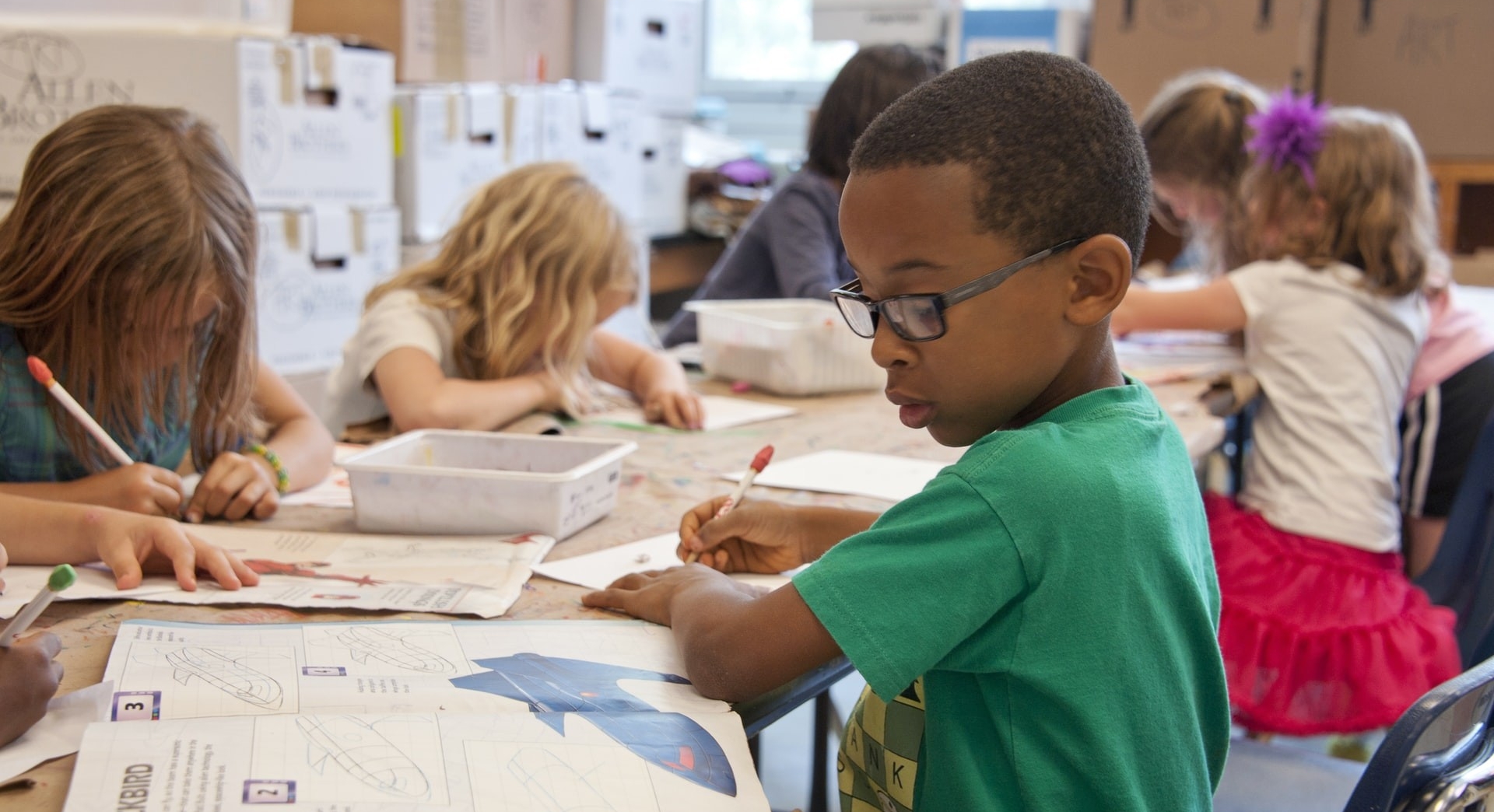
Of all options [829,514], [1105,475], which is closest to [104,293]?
[829,514]

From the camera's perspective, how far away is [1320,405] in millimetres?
1889

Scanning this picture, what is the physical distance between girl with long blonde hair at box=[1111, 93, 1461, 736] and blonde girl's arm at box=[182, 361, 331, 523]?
Answer: 123cm

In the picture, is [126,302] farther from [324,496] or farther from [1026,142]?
[1026,142]

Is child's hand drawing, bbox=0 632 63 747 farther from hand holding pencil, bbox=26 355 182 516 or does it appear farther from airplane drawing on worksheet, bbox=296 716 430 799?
hand holding pencil, bbox=26 355 182 516

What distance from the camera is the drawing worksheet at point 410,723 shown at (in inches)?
24.6

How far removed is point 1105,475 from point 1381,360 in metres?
1.39

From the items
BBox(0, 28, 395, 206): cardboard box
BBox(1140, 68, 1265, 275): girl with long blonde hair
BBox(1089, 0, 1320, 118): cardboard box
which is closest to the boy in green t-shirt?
BBox(1140, 68, 1265, 275): girl with long blonde hair

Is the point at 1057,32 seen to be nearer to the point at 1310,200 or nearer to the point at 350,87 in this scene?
the point at 1310,200

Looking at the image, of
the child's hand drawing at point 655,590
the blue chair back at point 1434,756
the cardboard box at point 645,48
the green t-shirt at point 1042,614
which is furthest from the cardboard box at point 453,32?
the blue chair back at point 1434,756

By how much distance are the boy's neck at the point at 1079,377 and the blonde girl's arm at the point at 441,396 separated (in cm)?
87

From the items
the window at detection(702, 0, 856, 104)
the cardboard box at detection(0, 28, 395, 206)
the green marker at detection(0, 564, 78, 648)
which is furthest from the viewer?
the window at detection(702, 0, 856, 104)

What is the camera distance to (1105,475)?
0.71 meters

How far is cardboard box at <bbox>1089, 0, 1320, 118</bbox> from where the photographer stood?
10.8 ft

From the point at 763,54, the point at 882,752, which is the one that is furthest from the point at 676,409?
the point at 763,54
